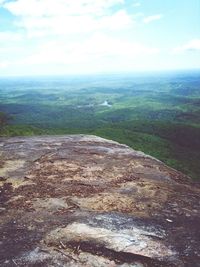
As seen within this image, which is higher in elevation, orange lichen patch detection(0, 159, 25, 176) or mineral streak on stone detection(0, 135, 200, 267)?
orange lichen patch detection(0, 159, 25, 176)

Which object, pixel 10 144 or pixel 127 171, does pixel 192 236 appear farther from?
pixel 10 144

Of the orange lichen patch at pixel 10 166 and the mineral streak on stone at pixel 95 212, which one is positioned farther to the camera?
the orange lichen patch at pixel 10 166

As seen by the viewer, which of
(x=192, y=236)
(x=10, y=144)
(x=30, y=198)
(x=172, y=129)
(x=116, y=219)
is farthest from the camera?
(x=172, y=129)

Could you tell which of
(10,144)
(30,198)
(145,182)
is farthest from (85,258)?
(10,144)

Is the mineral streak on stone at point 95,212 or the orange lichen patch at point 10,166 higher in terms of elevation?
the orange lichen patch at point 10,166

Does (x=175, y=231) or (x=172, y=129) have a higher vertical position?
(x=175, y=231)

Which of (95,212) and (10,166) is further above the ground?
(10,166)

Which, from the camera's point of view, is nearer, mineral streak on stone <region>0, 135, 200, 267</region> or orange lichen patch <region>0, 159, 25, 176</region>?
mineral streak on stone <region>0, 135, 200, 267</region>

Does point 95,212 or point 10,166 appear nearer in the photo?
point 95,212
